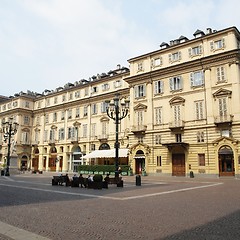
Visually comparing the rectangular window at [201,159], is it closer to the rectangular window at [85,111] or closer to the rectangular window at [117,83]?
the rectangular window at [117,83]

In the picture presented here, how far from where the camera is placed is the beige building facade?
33.6m

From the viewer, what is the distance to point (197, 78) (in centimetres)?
3688

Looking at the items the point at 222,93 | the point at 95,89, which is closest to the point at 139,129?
the point at 222,93

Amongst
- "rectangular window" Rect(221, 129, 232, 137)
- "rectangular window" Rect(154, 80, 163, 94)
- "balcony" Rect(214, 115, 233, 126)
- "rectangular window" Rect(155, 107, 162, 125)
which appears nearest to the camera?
"balcony" Rect(214, 115, 233, 126)

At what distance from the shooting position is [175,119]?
38000mm

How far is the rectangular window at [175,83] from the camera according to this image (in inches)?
1510

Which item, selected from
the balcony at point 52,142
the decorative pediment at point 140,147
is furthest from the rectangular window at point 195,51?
the balcony at point 52,142

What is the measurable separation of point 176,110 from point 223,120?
700 cm

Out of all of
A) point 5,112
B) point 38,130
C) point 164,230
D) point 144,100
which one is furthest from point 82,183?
point 5,112

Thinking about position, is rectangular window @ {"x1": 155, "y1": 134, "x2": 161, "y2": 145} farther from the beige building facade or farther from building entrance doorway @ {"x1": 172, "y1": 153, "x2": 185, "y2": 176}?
building entrance doorway @ {"x1": 172, "y1": 153, "x2": 185, "y2": 176}

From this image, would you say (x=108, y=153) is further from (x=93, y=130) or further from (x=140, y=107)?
(x=140, y=107)

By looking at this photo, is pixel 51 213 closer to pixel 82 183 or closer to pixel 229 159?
pixel 82 183

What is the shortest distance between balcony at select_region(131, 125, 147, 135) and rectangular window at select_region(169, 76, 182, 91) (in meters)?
6.92

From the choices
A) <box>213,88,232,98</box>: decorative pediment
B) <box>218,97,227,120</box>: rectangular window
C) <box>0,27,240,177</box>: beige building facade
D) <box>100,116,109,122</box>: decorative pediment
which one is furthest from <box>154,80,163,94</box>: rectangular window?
<box>100,116,109,122</box>: decorative pediment
